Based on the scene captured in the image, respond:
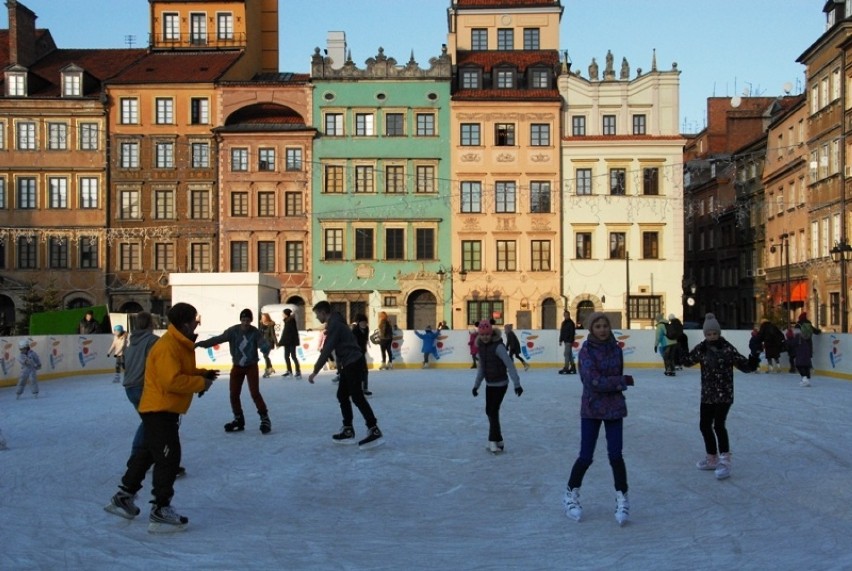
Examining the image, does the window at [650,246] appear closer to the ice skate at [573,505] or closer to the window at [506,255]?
the window at [506,255]

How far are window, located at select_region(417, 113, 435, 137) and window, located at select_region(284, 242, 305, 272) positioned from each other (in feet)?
28.2

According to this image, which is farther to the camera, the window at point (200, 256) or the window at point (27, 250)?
the window at point (200, 256)

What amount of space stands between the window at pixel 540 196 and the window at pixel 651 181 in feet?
16.4

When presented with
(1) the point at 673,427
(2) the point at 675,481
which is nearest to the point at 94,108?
(1) the point at 673,427

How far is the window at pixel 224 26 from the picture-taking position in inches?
2159

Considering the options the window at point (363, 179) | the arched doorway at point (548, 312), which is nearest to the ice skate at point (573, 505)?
the arched doorway at point (548, 312)

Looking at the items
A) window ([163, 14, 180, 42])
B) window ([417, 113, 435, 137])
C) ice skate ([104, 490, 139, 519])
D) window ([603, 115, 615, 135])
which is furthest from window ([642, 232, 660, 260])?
ice skate ([104, 490, 139, 519])

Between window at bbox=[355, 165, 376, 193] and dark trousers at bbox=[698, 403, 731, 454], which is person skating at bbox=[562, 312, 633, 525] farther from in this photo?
window at bbox=[355, 165, 376, 193]

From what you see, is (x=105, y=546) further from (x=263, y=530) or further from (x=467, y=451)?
(x=467, y=451)

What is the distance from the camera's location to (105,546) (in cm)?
739

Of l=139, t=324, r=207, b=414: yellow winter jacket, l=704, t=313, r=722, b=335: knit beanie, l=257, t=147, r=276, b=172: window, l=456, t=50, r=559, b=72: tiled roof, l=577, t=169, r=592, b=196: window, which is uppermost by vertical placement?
l=456, t=50, r=559, b=72: tiled roof

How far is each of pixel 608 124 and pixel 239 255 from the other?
20405 mm

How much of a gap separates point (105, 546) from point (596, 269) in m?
44.6

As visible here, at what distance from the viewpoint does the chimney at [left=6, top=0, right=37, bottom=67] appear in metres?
52.8
